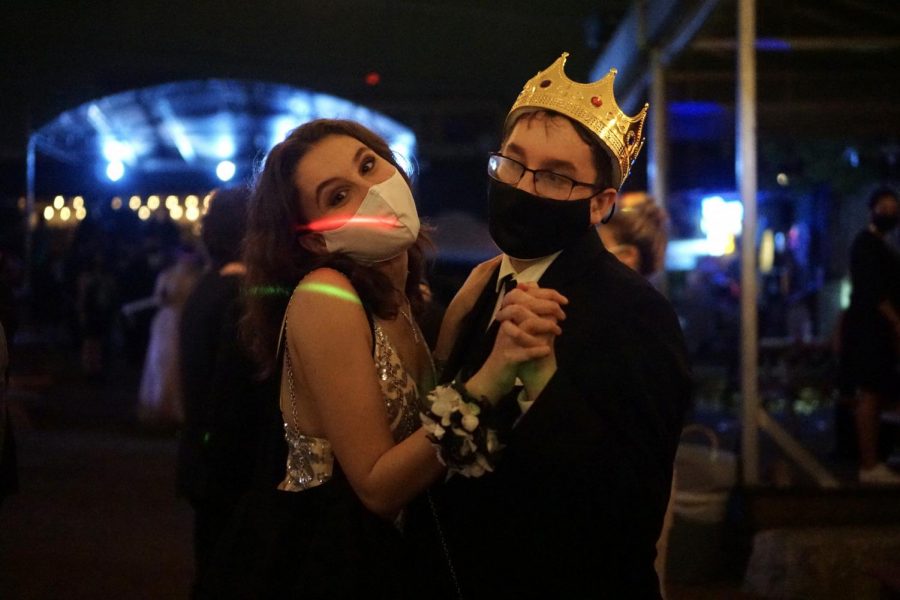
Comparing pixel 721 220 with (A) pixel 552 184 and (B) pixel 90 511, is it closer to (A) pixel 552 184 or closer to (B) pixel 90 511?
(B) pixel 90 511

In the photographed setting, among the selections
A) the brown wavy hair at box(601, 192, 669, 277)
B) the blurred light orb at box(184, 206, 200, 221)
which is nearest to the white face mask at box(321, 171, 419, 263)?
the brown wavy hair at box(601, 192, 669, 277)

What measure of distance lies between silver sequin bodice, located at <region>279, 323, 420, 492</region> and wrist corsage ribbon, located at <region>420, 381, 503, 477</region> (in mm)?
378

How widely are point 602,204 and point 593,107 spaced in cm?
18

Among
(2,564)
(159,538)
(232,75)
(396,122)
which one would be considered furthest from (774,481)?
(396,122)

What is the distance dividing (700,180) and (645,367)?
13.8 meters

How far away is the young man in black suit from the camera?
5.58 feet

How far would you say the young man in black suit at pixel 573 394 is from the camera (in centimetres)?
170

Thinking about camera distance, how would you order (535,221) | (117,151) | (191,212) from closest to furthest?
1. (535,221)
2. (117,151)
3. (191,212)

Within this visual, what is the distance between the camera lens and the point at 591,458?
1.69 meters

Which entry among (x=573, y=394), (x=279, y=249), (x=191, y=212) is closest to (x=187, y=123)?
(x=191, y=212)

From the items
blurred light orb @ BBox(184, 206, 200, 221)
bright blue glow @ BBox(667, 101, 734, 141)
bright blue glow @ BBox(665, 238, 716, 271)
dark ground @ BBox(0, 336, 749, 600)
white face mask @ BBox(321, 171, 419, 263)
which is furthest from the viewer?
blurred light orb @ BBox(184, 206, 200, 221)

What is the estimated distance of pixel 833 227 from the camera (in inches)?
677

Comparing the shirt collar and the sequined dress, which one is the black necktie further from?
the sequined dress

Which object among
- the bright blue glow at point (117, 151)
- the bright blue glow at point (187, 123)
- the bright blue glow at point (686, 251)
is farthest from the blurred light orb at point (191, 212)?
the bright blue glow at point (686, 251)
